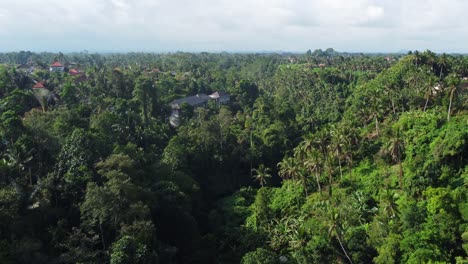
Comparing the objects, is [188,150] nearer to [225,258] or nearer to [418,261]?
[225,258]

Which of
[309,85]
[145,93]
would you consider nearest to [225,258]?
[145,93]

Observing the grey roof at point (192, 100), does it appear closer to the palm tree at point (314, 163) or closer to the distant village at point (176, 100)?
the distant village at point (176, 100)

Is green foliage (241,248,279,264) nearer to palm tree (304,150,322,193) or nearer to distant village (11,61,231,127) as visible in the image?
palm tree (304,150,322,193)

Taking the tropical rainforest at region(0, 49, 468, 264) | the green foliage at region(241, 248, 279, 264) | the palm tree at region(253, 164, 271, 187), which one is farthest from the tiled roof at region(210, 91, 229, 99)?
the green foliage at region(241, 248, 279, 264)

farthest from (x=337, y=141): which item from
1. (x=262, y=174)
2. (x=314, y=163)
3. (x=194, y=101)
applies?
(x=194, y=101)

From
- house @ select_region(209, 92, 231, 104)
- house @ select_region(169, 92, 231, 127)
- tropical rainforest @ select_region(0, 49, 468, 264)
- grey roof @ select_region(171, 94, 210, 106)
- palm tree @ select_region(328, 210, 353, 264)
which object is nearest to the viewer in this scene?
tropical rainforest @ select_region(0, 49, 468, 264)

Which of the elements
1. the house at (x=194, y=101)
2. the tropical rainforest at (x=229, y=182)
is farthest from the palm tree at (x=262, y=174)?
the house at (x=194, y=101)
